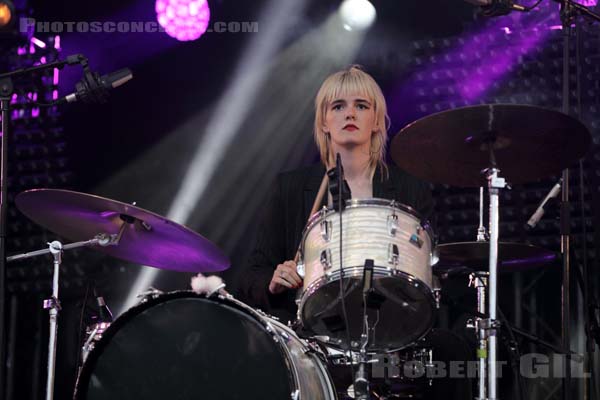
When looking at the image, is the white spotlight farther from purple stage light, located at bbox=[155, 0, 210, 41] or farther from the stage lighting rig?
the stage lighting rig

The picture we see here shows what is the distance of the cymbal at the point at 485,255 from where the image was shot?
153 inches

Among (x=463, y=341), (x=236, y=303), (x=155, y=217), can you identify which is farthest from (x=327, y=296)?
(x=463, y=341)

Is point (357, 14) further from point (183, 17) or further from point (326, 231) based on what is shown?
point (326, 231)

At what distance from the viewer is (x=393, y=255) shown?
121 inches

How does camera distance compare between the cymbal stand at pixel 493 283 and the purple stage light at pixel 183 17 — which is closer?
the cymbal stand at pixel 493 283

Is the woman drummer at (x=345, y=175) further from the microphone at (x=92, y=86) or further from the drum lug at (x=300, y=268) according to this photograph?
the microphone at (x=92, y=86)

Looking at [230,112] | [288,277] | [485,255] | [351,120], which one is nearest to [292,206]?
[351,120]

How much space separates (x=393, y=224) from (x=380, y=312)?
335 millimetres

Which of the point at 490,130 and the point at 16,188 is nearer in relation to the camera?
the point at 490,130

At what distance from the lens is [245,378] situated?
2.90 m

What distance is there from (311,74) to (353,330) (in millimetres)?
2967

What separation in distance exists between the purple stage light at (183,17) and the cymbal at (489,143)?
290 centimetres

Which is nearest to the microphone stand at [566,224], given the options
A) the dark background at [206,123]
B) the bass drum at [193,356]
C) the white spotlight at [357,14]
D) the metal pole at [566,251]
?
the metal pole at [566,251]

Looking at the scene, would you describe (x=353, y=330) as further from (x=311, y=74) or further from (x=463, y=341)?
(x=311, y=74)
